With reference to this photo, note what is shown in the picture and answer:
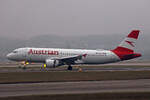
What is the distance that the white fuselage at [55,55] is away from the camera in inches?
1802

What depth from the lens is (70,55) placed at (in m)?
47.5

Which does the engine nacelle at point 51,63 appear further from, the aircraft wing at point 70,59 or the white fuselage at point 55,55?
the white fuselage at point 55,55

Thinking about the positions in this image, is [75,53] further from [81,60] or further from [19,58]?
[19,58]

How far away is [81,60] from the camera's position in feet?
156

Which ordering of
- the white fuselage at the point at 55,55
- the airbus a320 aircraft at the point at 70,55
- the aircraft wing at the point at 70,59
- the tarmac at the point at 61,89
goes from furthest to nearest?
1. the white fuselage at the point at 55,55
2. the airbus a320 aircraft at the point at 70,55
3. the aircraft wing at the point at 70,59
4. the tarmac at the point at 61,89

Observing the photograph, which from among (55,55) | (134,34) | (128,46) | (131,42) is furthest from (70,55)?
(134,34)

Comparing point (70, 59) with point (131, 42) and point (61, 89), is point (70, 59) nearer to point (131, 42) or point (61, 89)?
point (131, 42)

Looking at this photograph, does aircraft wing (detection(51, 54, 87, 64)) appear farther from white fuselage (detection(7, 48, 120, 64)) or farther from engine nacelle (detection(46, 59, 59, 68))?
engine nacelle (detection(46, 59, 59, 68))

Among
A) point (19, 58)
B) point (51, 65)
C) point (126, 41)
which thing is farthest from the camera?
point (126, 41)

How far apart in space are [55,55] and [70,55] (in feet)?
10.6

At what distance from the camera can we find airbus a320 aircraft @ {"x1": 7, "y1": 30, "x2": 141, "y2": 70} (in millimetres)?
45656

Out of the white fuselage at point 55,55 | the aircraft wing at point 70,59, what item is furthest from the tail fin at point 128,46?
the aircraft wing at point 70,59

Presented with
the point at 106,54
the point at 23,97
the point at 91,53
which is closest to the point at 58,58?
the point at 91,53

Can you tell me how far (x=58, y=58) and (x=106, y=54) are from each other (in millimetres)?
10531
